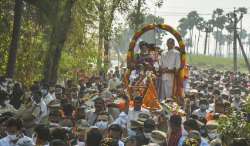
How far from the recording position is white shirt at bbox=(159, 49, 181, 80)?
15.5 meters

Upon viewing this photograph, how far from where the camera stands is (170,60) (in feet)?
51.2

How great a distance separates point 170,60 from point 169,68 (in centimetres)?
22

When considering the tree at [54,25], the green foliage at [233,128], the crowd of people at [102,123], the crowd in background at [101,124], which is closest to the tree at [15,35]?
the tree at [54,25]

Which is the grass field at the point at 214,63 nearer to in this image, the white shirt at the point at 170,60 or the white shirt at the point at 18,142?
the white shirt at the point at 170,60

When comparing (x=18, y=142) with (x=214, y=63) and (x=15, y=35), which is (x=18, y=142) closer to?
(x=15, y=35)

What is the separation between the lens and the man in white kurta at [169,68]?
15555 mm

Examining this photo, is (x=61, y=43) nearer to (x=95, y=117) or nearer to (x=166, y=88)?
(x=166, y=88)

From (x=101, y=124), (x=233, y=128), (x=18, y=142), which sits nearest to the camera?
(x=18, y=142)

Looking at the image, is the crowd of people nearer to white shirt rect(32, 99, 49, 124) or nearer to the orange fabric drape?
white shirt rect(32, 99, 49, 124)

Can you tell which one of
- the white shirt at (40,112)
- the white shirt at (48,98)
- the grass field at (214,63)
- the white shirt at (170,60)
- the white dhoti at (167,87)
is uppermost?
the white shirt at (170,60)

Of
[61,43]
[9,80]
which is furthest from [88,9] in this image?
[9,80]

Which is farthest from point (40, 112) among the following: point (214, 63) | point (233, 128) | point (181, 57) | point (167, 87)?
point (214, 63)

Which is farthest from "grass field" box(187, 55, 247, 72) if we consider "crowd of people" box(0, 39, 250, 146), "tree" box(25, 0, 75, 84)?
"crowd of people" box(0, 39, 250, 146)

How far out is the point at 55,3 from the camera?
2031 centimetres
